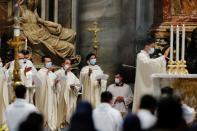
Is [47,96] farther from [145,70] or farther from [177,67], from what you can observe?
[177,67]

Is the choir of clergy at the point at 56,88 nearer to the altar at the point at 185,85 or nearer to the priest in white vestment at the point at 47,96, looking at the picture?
the priest in white vestment at the point at 47,96

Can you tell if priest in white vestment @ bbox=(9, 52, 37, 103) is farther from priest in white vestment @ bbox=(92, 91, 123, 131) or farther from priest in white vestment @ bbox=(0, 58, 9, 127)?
priest in white vestment @ bbox=(92, 91, 123, 131)

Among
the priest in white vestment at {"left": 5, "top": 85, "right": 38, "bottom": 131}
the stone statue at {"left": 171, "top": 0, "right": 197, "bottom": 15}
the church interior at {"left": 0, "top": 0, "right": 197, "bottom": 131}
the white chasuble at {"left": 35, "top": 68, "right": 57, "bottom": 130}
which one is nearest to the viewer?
the priest in white vestment at {"left": 5, "top": 85, "right": 38, "bottom": 131}

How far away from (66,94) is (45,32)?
2745 mm

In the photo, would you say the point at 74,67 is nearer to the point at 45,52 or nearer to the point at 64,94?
the point at 45,52

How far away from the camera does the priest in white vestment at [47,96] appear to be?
53.0 feet

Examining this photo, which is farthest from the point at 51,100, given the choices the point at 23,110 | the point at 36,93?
the point at 23,110

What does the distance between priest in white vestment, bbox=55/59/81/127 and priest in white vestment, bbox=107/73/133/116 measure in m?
0.88

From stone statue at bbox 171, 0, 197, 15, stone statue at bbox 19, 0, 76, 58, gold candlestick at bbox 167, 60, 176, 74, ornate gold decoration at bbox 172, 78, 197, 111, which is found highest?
stone statue at bbox 171, 0, 197, 15

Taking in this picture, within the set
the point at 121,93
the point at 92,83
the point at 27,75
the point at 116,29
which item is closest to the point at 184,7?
the point at 116,29

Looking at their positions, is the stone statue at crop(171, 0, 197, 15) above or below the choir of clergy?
above

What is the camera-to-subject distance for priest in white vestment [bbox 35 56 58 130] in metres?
16.2

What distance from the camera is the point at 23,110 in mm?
10117

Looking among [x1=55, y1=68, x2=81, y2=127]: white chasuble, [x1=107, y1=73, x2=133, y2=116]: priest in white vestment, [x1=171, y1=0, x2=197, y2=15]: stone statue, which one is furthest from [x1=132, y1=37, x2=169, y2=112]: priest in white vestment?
[x1=171, y1=0, x2=197, y2=15]: stone statue
